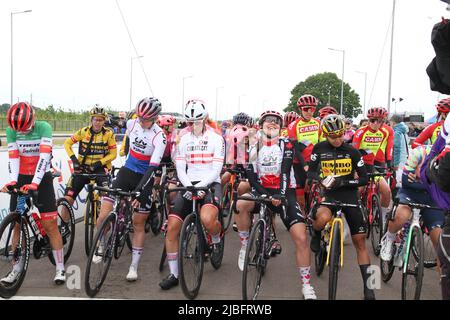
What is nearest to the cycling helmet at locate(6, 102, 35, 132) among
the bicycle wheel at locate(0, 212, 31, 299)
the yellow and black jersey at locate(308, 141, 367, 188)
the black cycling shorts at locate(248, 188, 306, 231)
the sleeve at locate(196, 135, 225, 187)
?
the bicycle wheel at locate(0, 212, 31, 299)

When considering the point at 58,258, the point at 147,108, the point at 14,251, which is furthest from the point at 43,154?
the point at 147,108

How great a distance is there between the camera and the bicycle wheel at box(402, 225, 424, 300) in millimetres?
4160

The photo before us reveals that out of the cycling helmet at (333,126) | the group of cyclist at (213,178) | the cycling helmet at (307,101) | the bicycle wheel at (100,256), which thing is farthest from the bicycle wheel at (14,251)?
the cycling helmet at (307,101)

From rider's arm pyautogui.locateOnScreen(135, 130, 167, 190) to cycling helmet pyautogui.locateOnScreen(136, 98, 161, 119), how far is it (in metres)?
0.27

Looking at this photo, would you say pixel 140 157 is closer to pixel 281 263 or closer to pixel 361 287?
pixel 281 263

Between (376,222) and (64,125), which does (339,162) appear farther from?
(64,125)

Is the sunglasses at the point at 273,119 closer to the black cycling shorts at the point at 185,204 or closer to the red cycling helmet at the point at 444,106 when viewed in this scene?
the black cycling shorts at the point at 185,204

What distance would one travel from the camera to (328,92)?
3489 inches

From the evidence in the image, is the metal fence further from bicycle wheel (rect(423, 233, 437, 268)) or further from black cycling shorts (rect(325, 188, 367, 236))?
bicycle wheel (rect(423, 233, 437, 268))

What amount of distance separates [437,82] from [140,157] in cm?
420

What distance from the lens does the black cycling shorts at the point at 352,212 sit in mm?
4684

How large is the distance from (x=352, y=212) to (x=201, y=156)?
1868 mm
